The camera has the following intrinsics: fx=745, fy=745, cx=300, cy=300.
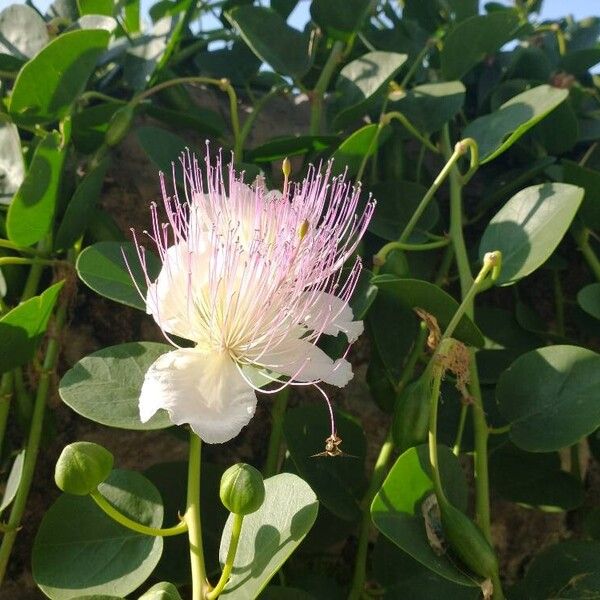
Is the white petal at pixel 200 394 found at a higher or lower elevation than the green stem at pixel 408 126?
lower

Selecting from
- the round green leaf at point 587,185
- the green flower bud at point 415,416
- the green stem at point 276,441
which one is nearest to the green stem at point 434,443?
the green flower bud at point 415,416

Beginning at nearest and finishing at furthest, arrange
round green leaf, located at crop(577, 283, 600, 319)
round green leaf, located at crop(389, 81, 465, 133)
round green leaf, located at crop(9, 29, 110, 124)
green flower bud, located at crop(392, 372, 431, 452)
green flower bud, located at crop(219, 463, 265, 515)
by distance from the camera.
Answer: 1. green flower bud, located at crop(219, 463, 265, 515)
2. green flower bud, located at crop(392, 372, 431, 452)
3. round green leaf, located at crop(9, 29, 110, 124)
4. round green leaf, located at crop(577, 283, 600, 319)
5. round green leaf, located at crop(389, 81, 465, 133)

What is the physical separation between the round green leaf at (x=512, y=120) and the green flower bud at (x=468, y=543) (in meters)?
0.43

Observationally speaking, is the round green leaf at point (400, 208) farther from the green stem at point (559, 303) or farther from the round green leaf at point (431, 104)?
the green stem at point (559, 303)

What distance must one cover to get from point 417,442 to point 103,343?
0.46 metres

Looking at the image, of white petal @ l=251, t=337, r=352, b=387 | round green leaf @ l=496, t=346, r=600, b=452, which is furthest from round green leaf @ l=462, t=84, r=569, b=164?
white petal @ l=251, t=337, r=352, b=387

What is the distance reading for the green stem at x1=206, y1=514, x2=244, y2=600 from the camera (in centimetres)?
56

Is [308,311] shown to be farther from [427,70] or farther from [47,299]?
[427,70]

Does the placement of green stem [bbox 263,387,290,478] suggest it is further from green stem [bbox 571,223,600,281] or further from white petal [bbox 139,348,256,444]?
green stem [bbox 571,223,600,281]

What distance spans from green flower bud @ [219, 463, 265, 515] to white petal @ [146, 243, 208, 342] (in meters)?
0.14

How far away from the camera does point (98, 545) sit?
26.0 inches

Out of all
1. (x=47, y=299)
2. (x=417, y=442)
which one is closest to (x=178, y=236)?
(x=47, y=299)

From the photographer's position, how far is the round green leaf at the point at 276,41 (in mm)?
1000

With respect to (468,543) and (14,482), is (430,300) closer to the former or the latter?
(468,543)
